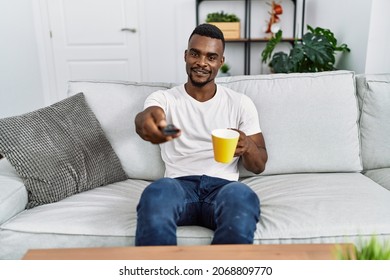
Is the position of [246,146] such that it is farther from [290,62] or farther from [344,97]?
[290,62]

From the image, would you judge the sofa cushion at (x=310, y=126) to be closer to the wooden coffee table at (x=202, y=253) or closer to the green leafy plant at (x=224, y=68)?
the wooden coffee table at (x=202, y=253)

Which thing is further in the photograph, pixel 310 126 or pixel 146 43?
pixel 146 43

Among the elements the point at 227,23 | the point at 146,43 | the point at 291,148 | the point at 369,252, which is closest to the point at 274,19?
the point at 227,23

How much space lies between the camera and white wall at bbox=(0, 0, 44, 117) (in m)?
3.53

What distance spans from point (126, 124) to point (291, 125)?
782 mm

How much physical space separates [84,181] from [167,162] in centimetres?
36

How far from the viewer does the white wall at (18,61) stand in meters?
3.53

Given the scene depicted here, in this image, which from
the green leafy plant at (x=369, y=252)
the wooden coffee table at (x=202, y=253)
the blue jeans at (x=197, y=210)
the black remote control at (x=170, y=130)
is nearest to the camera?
the green leafy plant at (x=369, y=252)

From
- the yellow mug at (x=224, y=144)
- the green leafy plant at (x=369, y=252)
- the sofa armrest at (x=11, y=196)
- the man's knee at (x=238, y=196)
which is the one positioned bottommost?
the sofa armrest at (x=11, y=196)

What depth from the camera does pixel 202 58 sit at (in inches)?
58.0

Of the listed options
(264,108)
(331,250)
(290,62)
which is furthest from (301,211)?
(290,62)

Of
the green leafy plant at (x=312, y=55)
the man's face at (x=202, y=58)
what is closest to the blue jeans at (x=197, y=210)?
the man's face at (x=202, y=58)

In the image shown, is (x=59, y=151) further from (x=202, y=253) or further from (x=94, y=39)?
(x=94, y=39)

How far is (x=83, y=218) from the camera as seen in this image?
4.38 feet
